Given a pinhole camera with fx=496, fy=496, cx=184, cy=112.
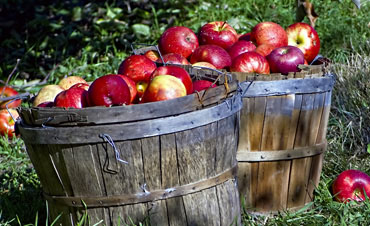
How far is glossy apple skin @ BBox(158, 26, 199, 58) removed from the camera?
342 centimetres

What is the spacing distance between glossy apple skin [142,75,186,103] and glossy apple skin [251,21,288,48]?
1.19 m

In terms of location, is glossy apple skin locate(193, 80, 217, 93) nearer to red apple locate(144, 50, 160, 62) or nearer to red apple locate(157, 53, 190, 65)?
red apple locate(157, 53, 190, 65)

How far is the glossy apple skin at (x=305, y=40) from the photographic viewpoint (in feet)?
11.4

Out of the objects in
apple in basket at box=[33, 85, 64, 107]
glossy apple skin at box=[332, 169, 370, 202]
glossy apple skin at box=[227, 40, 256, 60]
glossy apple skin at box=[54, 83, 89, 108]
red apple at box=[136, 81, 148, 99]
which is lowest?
glossy apple skin at box=[332, 169, 370, 202]

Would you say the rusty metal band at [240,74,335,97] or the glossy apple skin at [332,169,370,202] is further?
the glossy apple skin at [332,169,370,202]

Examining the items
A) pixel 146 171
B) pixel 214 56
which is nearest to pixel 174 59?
pixel 214 56

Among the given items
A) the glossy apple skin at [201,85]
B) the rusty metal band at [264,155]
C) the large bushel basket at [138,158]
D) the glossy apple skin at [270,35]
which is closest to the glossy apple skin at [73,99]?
the large bushel basket at [138,158]

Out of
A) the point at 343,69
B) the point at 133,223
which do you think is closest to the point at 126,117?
the point at 133,223

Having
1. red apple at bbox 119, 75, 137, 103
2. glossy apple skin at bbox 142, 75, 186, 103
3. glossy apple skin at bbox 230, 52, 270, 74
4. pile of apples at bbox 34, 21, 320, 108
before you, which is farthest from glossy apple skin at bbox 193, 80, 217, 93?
glossy apple skin at bbox 230, 52, 270, 74

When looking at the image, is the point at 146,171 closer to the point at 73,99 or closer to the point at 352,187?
the point at 73,99

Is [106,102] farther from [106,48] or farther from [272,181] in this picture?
[106,48]

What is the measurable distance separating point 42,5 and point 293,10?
3.67 m

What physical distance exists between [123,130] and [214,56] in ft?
4.03

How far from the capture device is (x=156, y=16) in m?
6.25
